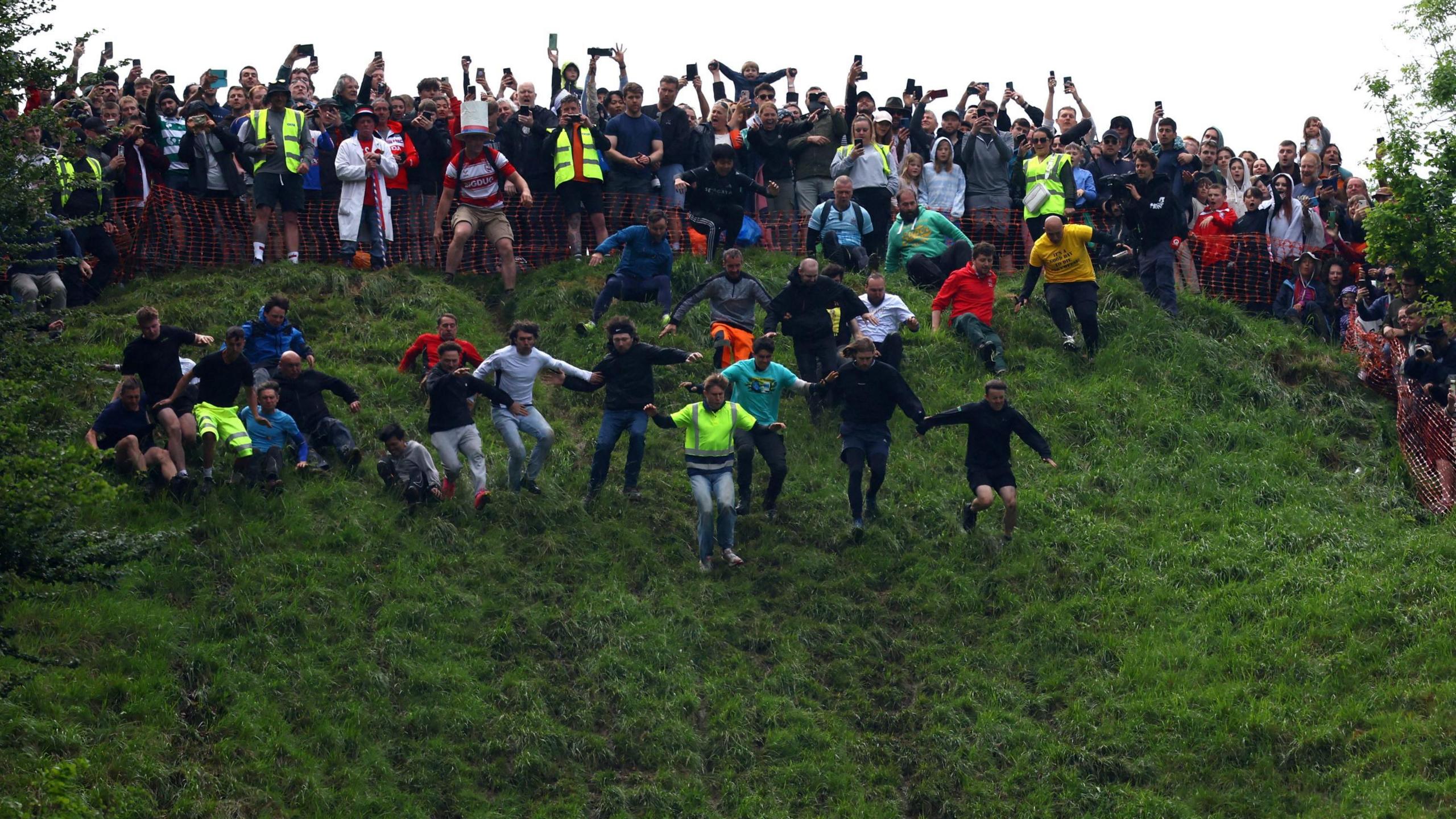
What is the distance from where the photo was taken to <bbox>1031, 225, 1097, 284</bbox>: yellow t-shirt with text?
19486mm

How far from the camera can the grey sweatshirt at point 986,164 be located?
22.1m

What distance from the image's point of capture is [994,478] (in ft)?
51.9

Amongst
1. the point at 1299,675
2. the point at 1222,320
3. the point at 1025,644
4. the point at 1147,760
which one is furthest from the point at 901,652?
the point at 1222,320

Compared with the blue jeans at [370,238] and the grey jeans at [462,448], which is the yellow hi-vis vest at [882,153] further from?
the grey jeans at [462,448]

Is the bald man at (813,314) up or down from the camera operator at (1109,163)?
down

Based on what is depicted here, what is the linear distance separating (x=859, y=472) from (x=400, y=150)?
27.7 ft

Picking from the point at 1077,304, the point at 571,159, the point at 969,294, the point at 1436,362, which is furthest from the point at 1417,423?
the point at 571,159

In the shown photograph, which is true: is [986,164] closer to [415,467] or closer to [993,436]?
[993,436]

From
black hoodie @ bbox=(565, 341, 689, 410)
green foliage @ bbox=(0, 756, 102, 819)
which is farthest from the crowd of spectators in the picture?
green foliage @ bbox=(0, 756, 102, 819)

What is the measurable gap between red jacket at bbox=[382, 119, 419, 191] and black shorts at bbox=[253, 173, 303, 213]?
114cm

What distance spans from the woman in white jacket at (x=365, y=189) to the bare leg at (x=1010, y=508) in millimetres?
9219

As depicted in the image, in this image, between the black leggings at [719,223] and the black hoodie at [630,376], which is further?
the black leggings at [719,223]

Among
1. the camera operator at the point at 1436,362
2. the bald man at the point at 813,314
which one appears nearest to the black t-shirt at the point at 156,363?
the bald man at the point at 813,314

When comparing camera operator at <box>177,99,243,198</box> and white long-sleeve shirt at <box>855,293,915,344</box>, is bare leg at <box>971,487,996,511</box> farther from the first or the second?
camera operator at <box>177,99,243,198</box>
